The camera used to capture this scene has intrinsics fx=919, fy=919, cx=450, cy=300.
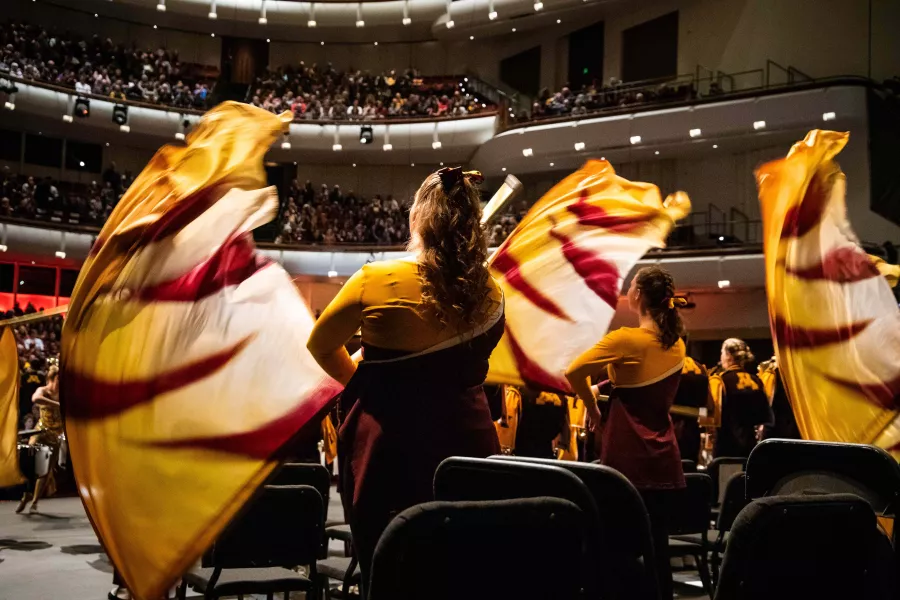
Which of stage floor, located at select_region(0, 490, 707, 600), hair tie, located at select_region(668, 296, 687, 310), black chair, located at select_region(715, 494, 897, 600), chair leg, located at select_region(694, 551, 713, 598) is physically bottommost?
stage floor, located at select_region(0, 490, 707, 600)

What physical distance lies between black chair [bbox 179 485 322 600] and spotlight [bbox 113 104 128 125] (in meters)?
22.5

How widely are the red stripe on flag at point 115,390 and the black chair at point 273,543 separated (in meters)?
1.43

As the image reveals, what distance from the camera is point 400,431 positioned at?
2477mm

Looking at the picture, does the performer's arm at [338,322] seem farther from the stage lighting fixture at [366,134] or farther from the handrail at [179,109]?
the stage lighting fixture at [366,134]

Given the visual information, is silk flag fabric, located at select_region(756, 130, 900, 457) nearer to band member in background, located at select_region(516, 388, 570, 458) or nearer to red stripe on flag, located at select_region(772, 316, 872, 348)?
red stripe on flag, located at select_region(772, 316, 872, 348)

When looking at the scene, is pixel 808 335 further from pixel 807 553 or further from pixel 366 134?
pixel 366 134

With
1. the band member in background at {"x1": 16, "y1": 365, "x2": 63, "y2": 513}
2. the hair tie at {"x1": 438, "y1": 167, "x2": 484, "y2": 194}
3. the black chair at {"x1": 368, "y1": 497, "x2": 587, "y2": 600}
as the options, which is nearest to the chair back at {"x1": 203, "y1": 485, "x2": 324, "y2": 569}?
the hair tie at {"x1": 438, "y1": 167, "x2": 484, "y2": 194}

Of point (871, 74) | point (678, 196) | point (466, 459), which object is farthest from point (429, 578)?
point (871, 74)

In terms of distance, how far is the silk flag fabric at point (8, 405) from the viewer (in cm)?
704

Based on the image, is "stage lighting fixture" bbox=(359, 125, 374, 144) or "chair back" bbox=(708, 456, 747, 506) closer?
"chair back" bbox=(708, 456, 747, 506)

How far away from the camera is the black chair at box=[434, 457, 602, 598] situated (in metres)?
1.82

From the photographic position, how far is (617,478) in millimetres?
2061

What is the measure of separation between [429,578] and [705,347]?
71.7ft

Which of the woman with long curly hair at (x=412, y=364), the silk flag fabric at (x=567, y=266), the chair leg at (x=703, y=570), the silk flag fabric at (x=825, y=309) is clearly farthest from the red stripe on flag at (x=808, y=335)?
the woman with long curly hair at (x=412, y=364)
